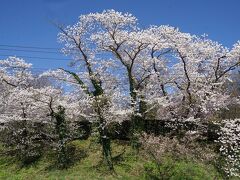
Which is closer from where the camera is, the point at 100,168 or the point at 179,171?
the point at 179,171

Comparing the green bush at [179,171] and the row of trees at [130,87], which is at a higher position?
the row of trees at [130,87]

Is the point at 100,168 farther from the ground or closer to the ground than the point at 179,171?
farther from the ground

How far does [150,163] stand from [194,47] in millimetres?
10287

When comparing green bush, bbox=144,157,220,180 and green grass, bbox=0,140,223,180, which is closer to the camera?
green bush, bbox=144,157,220,180

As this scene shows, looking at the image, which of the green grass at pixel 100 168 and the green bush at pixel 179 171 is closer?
the green bush at pixel 179 171

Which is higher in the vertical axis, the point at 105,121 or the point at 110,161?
the point at 105,121

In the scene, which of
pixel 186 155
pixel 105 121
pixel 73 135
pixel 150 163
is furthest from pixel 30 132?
pixel 186 155

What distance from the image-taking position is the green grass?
3003cm

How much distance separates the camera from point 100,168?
31.5 metres

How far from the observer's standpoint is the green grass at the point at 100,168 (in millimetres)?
30031

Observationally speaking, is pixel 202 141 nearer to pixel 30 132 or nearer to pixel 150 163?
pixel 150 163

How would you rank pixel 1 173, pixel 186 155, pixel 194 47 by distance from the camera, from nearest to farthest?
pixel 186 155 → pixel 1 173 → pixel 194 47

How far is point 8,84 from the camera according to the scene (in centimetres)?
3688

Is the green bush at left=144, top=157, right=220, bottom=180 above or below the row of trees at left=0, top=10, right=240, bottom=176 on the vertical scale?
below
